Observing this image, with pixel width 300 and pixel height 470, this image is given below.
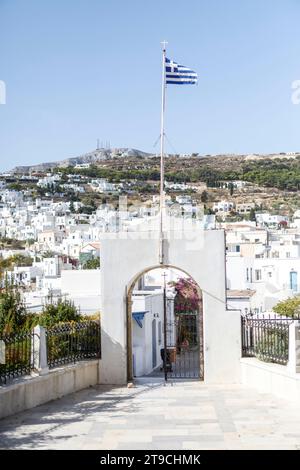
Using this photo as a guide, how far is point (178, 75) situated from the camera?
14664mm

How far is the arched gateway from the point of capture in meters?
14.0

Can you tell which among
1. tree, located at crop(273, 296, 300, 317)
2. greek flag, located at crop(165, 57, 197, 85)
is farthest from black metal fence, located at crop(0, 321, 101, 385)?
tree, located at crop(273, 296, 300, 317)

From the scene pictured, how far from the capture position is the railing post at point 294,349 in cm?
1169

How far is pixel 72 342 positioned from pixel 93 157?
83736 mm

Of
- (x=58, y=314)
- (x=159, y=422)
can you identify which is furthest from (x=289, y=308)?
(x=159, y=422)

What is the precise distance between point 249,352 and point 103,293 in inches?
126

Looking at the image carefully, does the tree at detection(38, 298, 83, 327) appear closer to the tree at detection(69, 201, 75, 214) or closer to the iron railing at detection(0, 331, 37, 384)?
the iron railing at detection(0, 331, 37, 384)

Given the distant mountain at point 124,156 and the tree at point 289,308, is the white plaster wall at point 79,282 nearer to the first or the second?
the tree at point 289,308

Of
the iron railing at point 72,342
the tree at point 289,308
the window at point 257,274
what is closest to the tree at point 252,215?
the window at point 257,274

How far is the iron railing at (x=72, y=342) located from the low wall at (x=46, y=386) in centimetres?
17

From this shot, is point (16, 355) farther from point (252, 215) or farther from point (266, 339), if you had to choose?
point (252, 215)

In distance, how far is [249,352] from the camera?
14.0 meters

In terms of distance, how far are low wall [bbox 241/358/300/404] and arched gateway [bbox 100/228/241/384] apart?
410 millimetres
